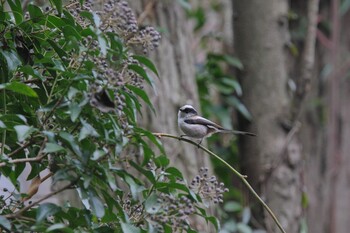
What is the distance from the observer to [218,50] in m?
5.38

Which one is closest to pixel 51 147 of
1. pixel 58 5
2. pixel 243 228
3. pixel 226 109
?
pixel 58 5

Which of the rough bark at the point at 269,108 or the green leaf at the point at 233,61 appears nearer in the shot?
the rough bark at the point at 269,108

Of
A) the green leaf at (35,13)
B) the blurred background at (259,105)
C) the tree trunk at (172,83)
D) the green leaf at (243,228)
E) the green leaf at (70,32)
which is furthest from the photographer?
the green leaf at (243,228)

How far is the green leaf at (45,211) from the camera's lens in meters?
1.31

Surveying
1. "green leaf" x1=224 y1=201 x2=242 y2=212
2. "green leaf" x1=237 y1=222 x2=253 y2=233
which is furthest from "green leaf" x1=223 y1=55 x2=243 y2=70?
"green leaf" x1=237 y1=222 x2=253 y2=233

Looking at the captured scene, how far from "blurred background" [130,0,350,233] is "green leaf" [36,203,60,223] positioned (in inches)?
71.5

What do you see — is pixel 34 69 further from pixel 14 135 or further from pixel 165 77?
pixel 165 77

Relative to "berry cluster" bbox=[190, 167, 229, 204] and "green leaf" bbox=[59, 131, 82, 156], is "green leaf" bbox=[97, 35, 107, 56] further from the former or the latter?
"berry cluster" bbox=[190, 167, 229, 204]

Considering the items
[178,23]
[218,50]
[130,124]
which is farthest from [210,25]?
[130,124]

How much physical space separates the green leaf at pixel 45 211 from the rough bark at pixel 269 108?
2606 mm

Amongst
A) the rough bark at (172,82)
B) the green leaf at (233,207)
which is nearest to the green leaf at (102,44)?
the rough bark at (172,82)

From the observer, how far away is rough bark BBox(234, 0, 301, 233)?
3.89 m

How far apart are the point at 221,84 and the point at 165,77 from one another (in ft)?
3.00

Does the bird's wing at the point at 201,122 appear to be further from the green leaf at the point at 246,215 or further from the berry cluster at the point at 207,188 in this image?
the green leaf at the point at 246,215
